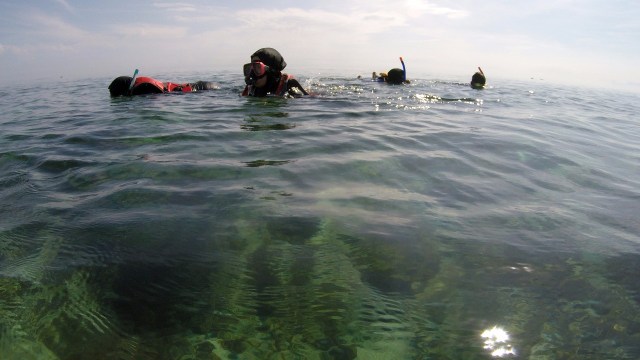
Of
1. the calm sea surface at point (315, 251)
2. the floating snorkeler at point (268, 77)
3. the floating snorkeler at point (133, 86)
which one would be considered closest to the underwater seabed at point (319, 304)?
the calm sea surface at point (315, 251)

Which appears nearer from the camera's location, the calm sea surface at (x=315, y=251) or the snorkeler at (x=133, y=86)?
the calm sea surface at (x=315, y=251)

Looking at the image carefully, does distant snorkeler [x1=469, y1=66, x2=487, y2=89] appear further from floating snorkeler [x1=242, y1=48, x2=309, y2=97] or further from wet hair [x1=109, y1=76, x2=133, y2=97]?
wet hair [x1=109, y1=76, x2=133, y2=97]

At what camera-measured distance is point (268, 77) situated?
10781 millimetres

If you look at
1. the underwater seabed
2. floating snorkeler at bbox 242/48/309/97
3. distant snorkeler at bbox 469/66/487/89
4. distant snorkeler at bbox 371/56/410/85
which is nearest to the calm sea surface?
the underwater seabed

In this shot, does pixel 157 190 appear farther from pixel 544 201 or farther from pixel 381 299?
pixel 544 201

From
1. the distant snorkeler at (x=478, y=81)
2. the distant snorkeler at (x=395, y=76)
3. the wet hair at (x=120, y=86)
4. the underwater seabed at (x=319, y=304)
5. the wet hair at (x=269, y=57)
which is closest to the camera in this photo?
the underwater seabed at (x=319, y=304)

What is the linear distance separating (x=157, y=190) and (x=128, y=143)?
256 centimetres

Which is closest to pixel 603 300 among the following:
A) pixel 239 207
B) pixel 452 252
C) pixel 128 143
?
pixel 452 252

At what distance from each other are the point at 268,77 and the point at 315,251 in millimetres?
9040

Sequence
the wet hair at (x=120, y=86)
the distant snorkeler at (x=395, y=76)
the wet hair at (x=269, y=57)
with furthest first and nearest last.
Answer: the distant snorkeler at (x=395, y=76), the wet hair at (x=120, y=86), the wet hair at (x=269, y=57)

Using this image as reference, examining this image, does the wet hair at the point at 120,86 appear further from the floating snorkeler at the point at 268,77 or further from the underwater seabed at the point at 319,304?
the underwater seabed at the point at 319,304

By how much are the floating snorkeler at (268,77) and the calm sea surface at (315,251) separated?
535 cm

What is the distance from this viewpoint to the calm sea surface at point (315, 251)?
194 centimetres

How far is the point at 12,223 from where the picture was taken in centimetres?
314
